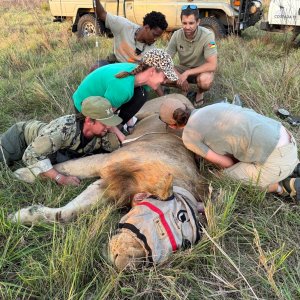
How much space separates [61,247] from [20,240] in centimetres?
36

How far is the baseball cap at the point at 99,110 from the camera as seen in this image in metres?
3.02

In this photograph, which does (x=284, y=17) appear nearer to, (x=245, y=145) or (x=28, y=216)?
(x=245, y=145)

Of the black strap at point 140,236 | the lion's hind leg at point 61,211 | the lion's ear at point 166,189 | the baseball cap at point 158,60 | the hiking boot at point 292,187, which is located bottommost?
the hiking boot at point 292,187

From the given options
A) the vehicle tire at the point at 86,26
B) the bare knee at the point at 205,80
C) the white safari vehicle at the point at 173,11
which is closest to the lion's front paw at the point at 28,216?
the bare knee at the point at 205,80

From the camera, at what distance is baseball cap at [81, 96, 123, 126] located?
302cm

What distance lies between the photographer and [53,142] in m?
3.11

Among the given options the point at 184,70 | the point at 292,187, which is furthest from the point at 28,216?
the point at 184,70

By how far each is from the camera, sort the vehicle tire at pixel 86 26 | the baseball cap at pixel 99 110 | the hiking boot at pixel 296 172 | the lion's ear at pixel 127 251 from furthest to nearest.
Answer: the vehicle tire at pixel 86 26 < the hiking boot at pixel 296 172 < the baseball cap at pixel 99 110 < the lion's ear at pixel 127 251

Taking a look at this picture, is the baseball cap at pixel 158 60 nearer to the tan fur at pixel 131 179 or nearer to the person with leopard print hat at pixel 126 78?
the person with leopard print hat at pixel 126 78

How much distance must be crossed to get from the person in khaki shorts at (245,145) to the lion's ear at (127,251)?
119cm

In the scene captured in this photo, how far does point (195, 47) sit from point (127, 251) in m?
3.47

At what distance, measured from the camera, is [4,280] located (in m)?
2.11

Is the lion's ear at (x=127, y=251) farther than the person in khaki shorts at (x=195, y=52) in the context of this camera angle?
No

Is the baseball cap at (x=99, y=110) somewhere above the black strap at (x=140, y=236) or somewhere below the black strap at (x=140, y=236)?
above
